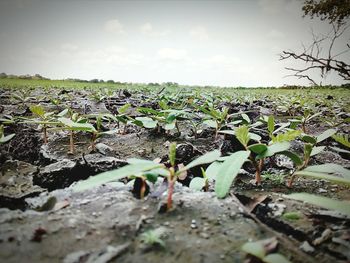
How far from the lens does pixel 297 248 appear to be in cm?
73

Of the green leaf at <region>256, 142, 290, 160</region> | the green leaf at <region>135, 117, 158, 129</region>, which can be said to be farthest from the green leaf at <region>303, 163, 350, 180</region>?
the green leaf at <region>135, 117, 158, 129</region>

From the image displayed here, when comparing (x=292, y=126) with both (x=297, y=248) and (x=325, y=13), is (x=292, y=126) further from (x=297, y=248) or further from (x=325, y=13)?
(x=325, y=13)

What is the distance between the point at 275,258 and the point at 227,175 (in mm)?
288

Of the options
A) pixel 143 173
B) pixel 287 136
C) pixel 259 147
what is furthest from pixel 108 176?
pixel 287 136

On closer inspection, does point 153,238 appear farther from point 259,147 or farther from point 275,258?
point 259,147

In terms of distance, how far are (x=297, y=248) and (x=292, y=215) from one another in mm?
207

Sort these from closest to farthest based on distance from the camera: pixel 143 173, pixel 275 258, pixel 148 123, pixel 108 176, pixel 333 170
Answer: pixel 275 258
pixel 108 176
pixel 143 173
pixel 333 170
pixel 148 123

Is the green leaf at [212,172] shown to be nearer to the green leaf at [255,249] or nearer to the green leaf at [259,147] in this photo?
the green leaf at [259,147]

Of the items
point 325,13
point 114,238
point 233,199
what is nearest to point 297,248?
point 233,199

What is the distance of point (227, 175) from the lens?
87 cm

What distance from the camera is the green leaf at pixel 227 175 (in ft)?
2.77

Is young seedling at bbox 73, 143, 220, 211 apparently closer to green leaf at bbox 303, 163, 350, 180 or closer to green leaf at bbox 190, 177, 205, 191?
green leaf at bbox 190, 177, 205, 191

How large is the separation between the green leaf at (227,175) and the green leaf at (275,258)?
233 millimetres

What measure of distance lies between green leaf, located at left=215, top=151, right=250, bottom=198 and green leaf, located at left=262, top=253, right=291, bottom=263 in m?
0.23
